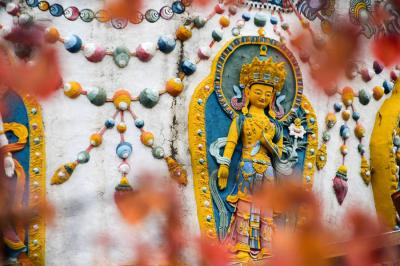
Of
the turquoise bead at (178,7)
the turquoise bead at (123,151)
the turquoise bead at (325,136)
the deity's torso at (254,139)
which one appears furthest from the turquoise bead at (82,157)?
the turquoise bead at (325,136)

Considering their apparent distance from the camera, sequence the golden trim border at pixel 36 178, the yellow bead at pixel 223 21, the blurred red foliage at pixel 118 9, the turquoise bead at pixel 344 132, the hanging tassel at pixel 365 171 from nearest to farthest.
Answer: the golden trim border at pixel 36 178 < the blurred red foliage at pixel 118 9 < the yellow bead at pixel 223 21 < the turquoise bead at pixel 344 132 < the hanging tassel at pixel 365 171

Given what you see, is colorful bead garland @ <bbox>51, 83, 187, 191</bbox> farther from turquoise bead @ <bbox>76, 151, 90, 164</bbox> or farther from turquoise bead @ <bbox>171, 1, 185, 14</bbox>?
turquoise bead @ <bbox>171, 1, 185, 14</bbox>

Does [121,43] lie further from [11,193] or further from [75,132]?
[11,193]

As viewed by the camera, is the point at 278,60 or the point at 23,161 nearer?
the point at 23,161

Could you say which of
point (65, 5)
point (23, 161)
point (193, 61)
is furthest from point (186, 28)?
point (23, 161)

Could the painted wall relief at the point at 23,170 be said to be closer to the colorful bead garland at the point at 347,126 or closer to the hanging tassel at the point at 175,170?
the hanging tassel at the point at 175,170

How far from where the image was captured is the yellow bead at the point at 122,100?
1217cm

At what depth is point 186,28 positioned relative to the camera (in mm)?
12492

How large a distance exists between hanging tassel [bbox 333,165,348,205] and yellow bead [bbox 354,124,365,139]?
16.6 inches

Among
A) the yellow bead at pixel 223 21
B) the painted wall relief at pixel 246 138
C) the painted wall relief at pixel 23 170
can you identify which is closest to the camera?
the painted wall relief at pixel 23 170

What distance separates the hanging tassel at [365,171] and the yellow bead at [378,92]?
2.27ft

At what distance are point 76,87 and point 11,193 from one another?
1.18 m

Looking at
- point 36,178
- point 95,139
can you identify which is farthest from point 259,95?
point 36,178

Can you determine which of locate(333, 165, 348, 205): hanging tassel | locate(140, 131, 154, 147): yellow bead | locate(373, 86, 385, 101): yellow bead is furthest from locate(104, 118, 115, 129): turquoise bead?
locate(373, 86, 385, 101): yellow bead
